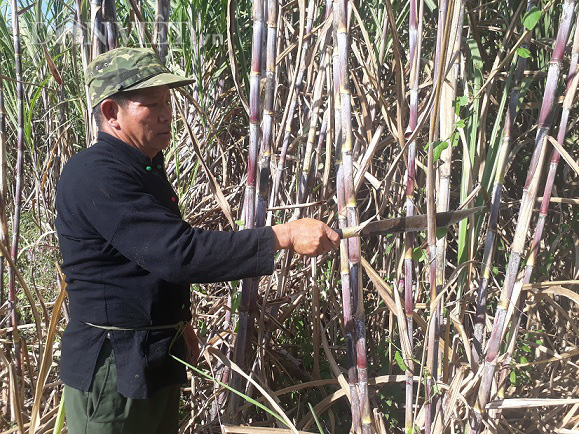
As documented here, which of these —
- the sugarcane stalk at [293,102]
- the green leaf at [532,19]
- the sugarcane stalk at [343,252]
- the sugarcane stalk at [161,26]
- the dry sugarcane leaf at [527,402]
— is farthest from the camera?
the sugarcane stalk at [161,26]

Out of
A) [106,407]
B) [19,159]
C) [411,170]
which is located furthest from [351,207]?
[19,159]

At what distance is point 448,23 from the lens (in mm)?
1072

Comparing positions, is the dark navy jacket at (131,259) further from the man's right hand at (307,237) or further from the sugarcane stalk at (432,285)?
the sugarcane stalk at (432,285)

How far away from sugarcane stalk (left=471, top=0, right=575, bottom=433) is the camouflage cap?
2.50 ft

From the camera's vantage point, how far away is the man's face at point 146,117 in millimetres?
1390

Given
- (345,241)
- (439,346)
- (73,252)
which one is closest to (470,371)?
(439,346)

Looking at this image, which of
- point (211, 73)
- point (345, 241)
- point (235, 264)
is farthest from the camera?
point (211, 73)

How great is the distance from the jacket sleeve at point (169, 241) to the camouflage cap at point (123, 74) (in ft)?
0.72

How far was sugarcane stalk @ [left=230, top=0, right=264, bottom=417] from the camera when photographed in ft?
4.69

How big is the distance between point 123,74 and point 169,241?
16.2 inches

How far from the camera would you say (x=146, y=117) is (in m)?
1.41

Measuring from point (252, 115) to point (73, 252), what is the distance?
0.51 m

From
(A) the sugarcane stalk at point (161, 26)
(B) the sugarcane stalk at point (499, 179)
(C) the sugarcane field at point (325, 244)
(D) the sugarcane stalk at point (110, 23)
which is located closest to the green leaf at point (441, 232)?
(C) the sugarcane field at point (325, 244)

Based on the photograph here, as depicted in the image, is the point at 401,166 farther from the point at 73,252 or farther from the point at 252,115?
the point at 73,252
